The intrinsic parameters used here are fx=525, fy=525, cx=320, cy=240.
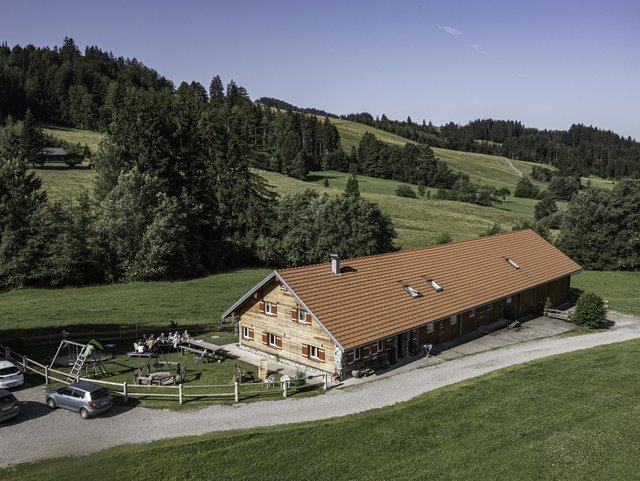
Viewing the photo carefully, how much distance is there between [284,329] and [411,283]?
9327 millimetres

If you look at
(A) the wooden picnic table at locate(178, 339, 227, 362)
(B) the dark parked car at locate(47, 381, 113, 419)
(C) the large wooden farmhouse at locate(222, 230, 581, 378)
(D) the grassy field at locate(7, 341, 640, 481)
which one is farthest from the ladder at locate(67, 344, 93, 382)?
(C) the large wooden farmhouse at locate(222, 230, 581, 378)

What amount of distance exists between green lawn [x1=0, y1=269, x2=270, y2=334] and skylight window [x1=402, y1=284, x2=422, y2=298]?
1520 cm

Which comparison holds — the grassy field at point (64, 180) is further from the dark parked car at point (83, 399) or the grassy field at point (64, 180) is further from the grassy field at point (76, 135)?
the dark parked car at point (83, 399)

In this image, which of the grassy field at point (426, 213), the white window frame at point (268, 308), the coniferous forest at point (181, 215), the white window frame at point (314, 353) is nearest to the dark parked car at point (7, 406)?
the white window frame at point (268, 308)

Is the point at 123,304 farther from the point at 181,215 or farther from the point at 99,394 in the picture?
the point at 99,394

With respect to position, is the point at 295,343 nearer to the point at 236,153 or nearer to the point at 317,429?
the point at 317,429

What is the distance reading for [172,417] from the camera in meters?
23.7

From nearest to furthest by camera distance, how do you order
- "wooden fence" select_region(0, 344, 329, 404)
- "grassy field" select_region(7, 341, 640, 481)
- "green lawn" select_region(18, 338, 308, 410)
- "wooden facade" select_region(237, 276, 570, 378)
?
"grassy field" select_region(7, 341, 640, 481)
"wooden fence" select_region(0, 344, 329, 404)
"green lawn" select_region(18, 338, 308, 410)
"wooden facade" select_region(237, 276, 570, 378)

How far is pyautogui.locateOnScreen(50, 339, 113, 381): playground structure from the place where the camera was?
28.4 meters

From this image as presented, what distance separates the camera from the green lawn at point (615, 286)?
4969cm

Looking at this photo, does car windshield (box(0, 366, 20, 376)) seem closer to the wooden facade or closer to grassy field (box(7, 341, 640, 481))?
grassy field (box(7, 341, 640, 481))

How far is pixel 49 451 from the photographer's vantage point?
2050 cm

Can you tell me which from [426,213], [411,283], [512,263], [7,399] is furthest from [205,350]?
[426,213]

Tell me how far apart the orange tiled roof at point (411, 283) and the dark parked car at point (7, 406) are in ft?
47.9
